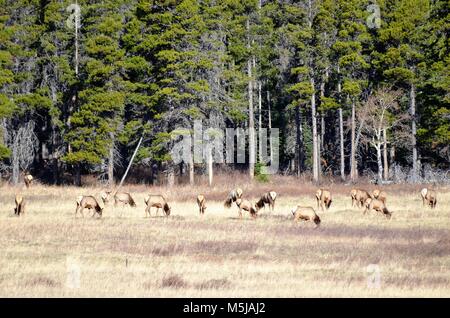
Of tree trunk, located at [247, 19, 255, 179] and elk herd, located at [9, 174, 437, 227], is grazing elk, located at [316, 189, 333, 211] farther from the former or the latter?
tree trunk, located at [247, 19, 255, 179]

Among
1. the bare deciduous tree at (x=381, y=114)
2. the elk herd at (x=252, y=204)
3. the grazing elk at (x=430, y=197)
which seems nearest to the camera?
the elk herd at (x=252, y=204)

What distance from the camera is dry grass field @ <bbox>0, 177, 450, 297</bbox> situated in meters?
16.8

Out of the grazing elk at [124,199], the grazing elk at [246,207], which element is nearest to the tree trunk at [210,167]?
the grazing elk at [124,199]

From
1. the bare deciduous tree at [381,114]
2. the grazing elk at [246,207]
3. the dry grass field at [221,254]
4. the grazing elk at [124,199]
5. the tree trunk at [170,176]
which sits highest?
the bare deciduous tree at [381,114]

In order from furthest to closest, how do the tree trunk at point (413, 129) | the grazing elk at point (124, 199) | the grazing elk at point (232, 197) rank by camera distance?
the tree trunk at point (413, 129), the grazing elk at point (124, 199), the grazing elk at point (232, 197)

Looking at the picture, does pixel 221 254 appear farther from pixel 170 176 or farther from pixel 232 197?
pixel 170 176

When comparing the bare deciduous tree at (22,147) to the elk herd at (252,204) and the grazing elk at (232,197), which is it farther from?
the grazing elk at (232,197)

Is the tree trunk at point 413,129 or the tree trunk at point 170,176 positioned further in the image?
the tree trunk at point 413,129

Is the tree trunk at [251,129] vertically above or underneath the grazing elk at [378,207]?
above

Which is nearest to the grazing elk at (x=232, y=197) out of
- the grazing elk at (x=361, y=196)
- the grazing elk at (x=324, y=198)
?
the grazing elk at (x=324, y=198)

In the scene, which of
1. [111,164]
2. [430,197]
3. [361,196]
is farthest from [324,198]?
[111,164]

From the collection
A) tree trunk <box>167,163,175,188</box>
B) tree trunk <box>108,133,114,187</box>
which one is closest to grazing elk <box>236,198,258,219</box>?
tree trunk <box>167,163,175,188</box>

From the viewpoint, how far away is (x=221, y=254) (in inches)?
853

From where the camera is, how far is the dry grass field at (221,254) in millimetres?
16828
